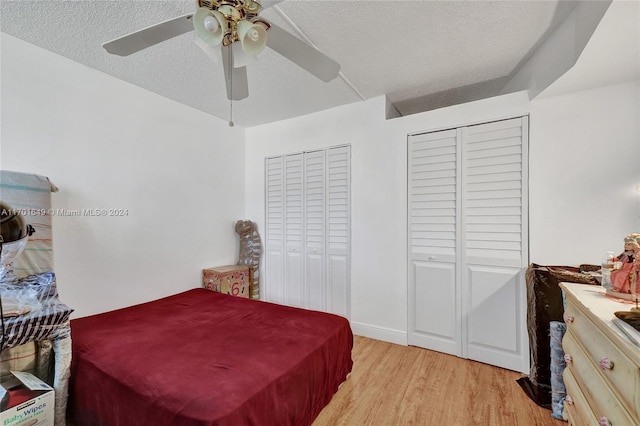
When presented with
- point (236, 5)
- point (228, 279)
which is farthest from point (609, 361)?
point (228, 279)

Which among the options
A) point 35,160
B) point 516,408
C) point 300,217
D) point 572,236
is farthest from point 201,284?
point 572,236

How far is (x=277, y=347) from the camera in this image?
1.59 meters

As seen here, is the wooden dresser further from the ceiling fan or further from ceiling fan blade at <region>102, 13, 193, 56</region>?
ceiling fan blade at <region>102, 13, 193, 56</region>

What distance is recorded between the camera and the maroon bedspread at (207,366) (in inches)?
46.4

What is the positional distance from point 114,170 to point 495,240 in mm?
3403

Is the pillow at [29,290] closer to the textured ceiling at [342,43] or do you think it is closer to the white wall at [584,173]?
the textured ceiling at [342,43]

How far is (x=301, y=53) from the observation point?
55.2 inches

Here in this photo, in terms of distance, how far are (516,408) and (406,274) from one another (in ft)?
3.94

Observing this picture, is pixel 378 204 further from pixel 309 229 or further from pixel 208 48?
pixel 208 48

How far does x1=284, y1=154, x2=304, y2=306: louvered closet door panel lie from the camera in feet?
10.7

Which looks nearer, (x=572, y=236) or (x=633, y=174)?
(x=633, y=174)

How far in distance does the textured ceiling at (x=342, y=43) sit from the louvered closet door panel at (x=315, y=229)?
733 millimetres

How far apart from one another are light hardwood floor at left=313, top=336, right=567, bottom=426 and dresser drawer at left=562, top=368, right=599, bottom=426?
0.43 meters

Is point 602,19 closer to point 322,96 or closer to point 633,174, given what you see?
point 633,174
